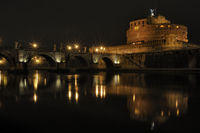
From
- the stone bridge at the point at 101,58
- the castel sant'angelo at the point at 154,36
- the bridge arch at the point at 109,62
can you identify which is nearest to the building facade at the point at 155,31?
the castel sant'angelo at the point at 154,36

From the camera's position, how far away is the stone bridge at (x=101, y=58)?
43938mm

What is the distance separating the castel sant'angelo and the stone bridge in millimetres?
20297

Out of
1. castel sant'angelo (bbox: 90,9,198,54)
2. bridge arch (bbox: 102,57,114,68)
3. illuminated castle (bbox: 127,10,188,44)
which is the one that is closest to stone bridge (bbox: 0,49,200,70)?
bridge arch (bbox: 102,57,114,68)

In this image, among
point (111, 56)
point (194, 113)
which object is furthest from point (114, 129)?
point (111, 56)

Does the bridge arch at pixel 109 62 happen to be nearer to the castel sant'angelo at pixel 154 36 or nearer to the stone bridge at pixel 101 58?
the stone bridge at pixel 101 58

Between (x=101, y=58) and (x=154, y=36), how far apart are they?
48890mm

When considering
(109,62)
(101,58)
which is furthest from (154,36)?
(101,58)

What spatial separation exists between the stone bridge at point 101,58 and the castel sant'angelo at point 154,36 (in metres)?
20.3

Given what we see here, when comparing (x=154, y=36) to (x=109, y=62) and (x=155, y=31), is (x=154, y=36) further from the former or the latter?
(x=109, y=62)

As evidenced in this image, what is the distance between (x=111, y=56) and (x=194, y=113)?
6481 centimetres

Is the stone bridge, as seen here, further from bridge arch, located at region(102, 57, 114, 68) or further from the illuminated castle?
the illuminated castle

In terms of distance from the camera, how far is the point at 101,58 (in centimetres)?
6944

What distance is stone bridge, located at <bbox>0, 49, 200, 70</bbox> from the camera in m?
43.9

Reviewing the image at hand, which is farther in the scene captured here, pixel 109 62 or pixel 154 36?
A: pixel 154 36
